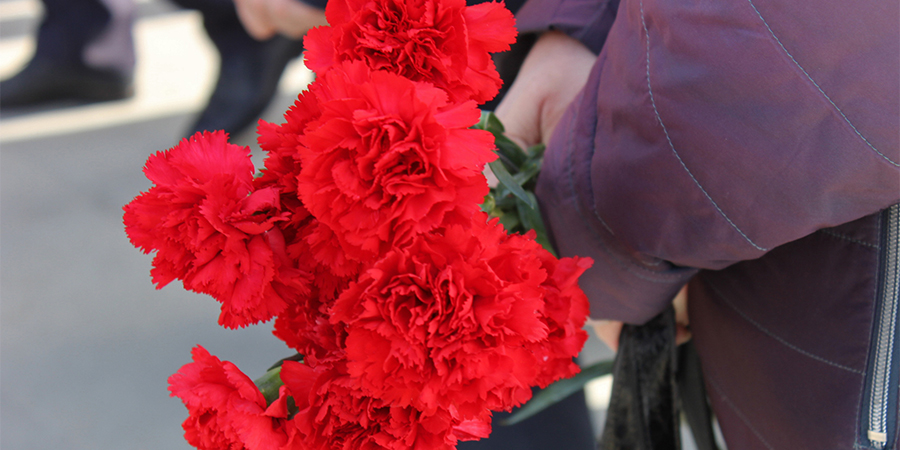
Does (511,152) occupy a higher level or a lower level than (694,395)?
higher

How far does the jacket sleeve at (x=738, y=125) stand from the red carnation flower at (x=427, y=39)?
12 cm

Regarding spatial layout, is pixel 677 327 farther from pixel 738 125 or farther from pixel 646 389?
pixel 738 125

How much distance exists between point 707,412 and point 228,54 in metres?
1.52

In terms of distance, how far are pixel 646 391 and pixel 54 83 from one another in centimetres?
200

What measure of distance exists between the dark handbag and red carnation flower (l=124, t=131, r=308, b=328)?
17.1 inches

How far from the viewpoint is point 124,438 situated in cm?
122

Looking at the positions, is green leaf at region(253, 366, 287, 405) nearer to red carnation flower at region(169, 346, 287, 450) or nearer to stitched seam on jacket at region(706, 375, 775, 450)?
red carnation flower at region(169, 346, 287, 450)

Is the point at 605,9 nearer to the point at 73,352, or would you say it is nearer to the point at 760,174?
the point at 760,174

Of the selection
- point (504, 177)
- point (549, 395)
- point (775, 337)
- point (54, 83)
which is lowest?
point (54, 83)

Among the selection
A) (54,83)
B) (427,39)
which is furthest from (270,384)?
(54,83)

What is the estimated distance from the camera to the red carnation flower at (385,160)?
0.28m

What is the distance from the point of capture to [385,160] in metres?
0.27

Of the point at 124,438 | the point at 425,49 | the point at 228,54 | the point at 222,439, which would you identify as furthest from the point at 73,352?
the point at 425,49

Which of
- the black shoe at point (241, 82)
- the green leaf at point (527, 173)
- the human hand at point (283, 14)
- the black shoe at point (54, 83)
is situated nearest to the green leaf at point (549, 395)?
the green leaf at point (527, 173)
